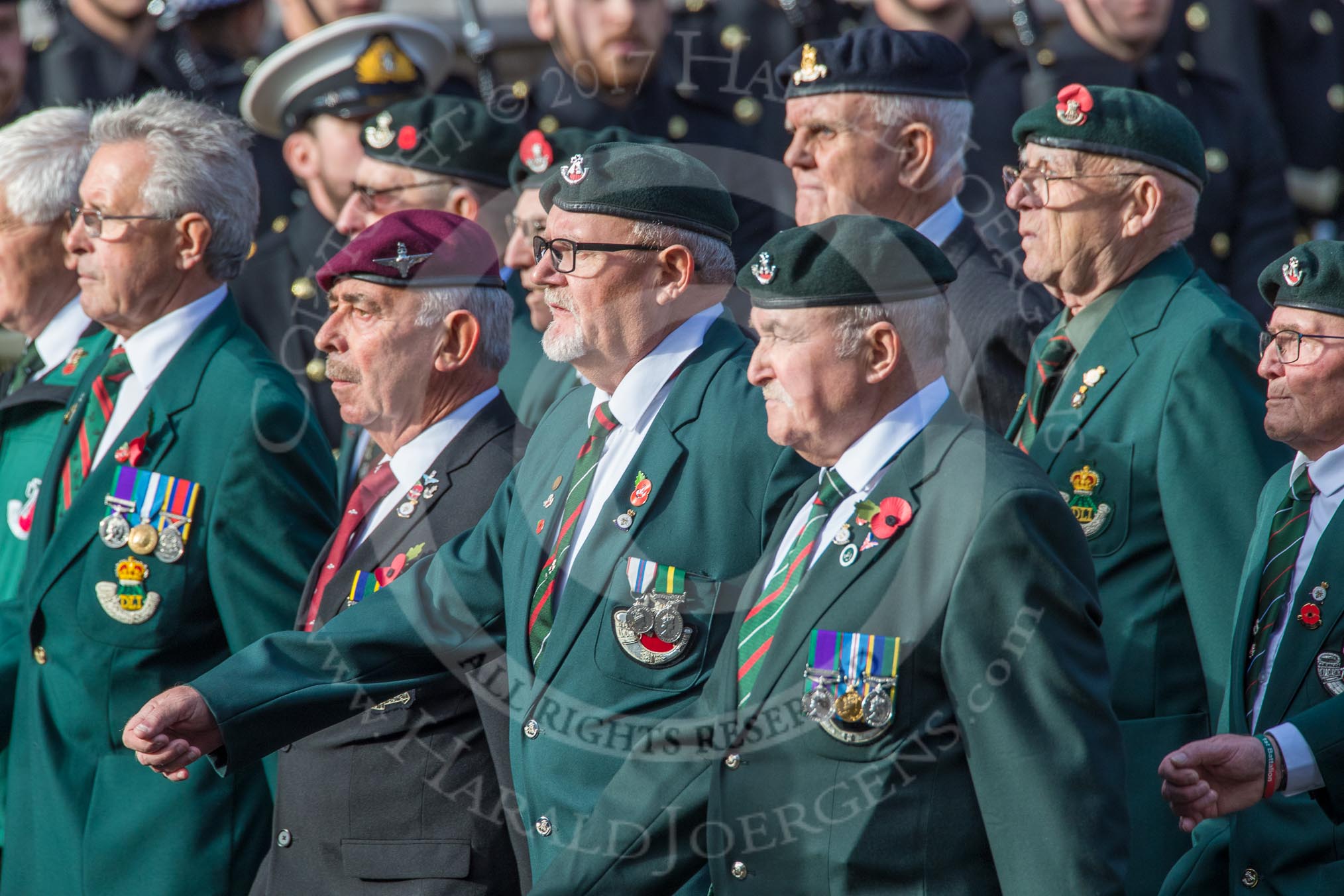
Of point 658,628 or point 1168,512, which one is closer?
point 658,628

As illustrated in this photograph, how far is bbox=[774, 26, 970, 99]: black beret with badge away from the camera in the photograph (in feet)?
16.5

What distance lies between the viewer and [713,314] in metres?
3.82

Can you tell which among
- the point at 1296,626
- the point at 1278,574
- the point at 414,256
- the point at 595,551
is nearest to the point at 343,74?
the point at 414,256

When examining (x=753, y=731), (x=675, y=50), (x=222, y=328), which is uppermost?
(x=753, y=731)

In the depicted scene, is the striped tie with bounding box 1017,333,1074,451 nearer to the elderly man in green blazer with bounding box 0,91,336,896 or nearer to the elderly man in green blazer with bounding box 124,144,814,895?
the elderly man in green blazer with bounding box 124,144,814,895

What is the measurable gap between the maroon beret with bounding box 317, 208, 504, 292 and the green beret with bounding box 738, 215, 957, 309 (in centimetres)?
127

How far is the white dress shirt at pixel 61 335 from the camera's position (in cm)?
555

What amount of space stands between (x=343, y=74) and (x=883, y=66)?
259cm

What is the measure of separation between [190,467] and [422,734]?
103cm

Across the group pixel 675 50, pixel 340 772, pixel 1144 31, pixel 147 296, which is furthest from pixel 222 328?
pixel 1144 31

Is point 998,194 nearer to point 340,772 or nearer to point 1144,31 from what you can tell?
point 1144,31

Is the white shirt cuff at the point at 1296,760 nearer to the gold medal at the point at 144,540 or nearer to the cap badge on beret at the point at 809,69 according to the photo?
the cap badge on beret at the point at 809,69

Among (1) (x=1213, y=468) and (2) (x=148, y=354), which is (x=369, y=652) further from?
(1) (x=1213, y=468)

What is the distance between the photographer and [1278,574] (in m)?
3.66
